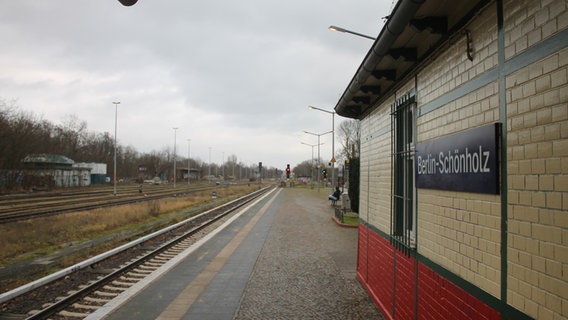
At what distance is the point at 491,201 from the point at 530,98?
77cm

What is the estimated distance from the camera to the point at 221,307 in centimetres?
643

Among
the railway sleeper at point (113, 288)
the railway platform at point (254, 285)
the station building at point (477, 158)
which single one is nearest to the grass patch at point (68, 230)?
Answer: the railway sleeper at point (113, 288)

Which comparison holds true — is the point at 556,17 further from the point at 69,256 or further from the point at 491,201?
the point at 69,256

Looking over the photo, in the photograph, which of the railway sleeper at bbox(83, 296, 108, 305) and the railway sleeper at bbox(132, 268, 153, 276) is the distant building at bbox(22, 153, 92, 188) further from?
the railway sleeper at bbox(83, 296, 108, 305)

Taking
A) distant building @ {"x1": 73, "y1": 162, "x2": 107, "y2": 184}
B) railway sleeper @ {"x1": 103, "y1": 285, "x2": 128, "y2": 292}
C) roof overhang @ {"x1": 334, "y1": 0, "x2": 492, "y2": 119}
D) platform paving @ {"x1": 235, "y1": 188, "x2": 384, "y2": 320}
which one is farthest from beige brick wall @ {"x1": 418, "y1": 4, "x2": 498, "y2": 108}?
distant building @ {"x1": 73, "y1": 162, "x2": 107, "y2": 184}

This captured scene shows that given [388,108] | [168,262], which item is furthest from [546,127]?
[168,262]

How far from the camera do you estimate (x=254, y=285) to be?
780 centimetres

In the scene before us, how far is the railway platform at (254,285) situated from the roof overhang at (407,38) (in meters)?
3.56

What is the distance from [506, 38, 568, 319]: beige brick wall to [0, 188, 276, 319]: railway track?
6.10 metres

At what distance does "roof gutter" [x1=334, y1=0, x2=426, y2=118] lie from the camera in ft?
10.7

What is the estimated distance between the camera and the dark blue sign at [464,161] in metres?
2.70

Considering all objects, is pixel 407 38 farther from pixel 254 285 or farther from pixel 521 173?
pixel 254 285

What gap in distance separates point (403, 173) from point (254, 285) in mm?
4076

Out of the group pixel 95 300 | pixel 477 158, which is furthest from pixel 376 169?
pixel 95 300
